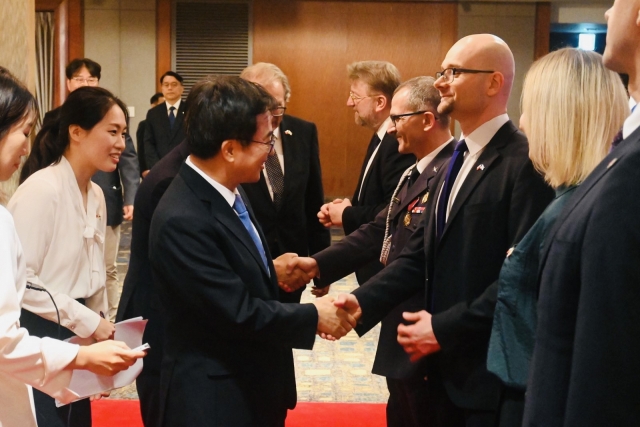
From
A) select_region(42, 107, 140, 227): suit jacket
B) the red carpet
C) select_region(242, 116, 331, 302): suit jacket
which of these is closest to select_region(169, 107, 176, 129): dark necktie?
select_region(42, 107, 140, 227): suit jacket

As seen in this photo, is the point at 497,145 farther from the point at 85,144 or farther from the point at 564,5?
the point at 564,5

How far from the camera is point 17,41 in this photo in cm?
355

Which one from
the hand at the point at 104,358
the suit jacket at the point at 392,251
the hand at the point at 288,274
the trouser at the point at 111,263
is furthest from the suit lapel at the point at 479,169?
the trouser at the point at 111,263

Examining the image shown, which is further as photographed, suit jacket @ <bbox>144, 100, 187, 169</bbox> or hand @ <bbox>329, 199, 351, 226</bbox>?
suit jacket @ <bbox>144, 100, 187, 169</bbox>

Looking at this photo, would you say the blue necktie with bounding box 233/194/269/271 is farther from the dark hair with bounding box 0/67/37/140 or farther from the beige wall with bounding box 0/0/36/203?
the beige wall with bounding box 0/0/36/203

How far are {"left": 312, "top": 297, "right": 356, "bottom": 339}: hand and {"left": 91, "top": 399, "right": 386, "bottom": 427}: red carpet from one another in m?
1.63

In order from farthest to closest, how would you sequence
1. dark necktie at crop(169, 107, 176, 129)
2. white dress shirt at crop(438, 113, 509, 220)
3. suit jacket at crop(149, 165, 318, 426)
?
dark necktie at crop(169, 107, 176, 129) < white dress shirt at crop(438, 113, 509, 220) < suit jacket at crop(149, 165, 318, 426)

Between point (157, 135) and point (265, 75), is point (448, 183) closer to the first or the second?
point (265, 75)

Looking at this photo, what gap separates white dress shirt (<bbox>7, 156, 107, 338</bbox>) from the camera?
2.64m

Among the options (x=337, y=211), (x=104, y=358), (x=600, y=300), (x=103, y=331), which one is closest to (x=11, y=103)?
(x=104, y=358)

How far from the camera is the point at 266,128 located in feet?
7.87

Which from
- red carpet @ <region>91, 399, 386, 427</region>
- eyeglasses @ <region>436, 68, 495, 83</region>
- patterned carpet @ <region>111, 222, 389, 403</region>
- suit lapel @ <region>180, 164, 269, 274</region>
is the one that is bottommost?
patterned carpet @ <region>111, 222, 389, 403</region>

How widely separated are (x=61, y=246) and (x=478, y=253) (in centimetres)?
139

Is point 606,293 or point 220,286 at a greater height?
point 606,293
